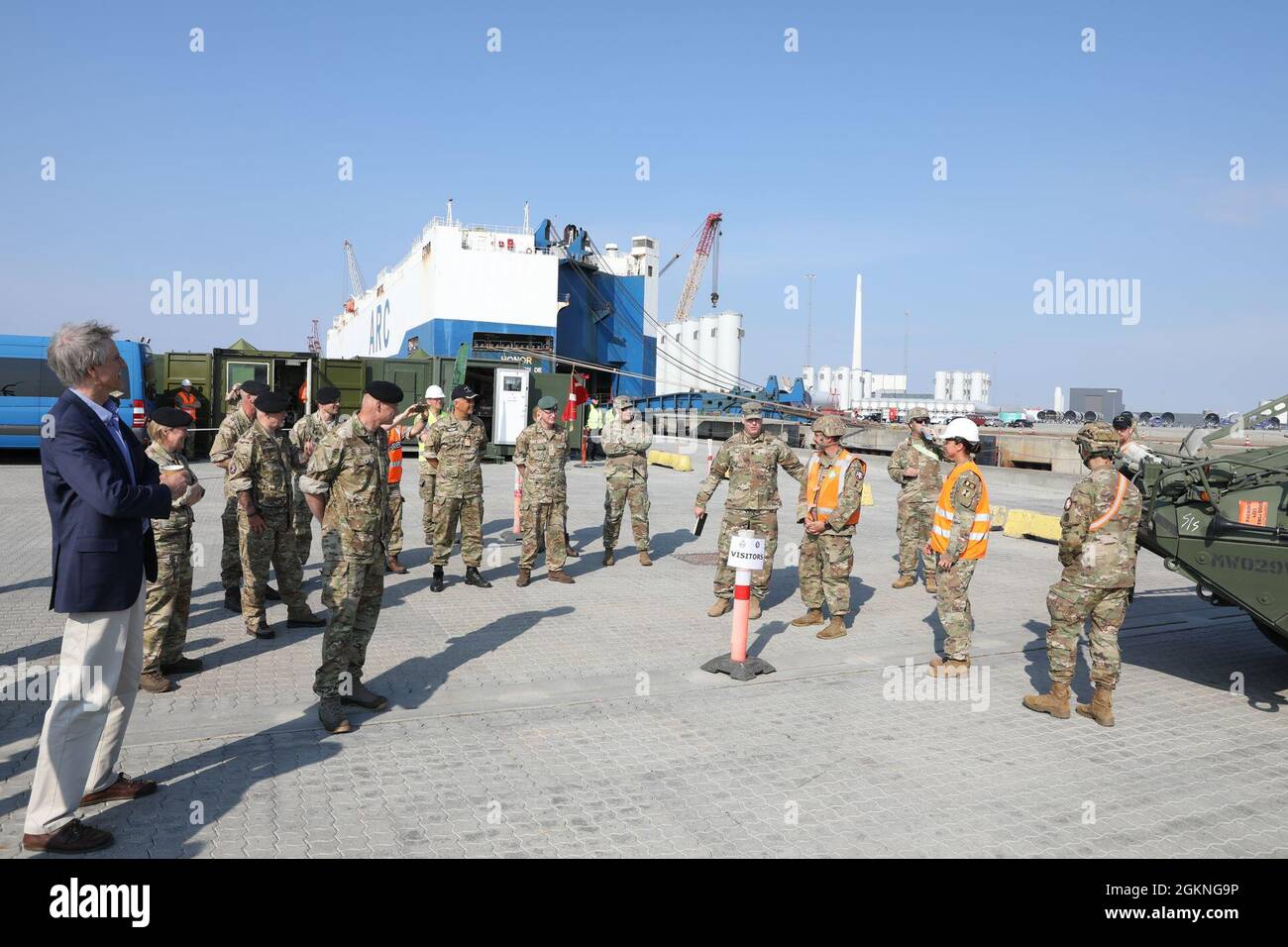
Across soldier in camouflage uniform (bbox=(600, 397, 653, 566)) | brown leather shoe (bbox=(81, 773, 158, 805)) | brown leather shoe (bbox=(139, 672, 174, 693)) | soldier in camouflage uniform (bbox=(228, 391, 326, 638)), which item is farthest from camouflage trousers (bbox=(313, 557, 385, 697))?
soldier in camouflage uniform (bbox=(600, 397, 653, 566))

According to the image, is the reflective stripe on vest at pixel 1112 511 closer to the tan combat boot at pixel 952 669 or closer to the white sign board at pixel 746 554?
the tan combat boot at pixel 952 669

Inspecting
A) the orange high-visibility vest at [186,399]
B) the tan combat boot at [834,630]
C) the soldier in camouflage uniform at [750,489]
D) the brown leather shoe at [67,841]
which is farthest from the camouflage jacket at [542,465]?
the orange high-visibility vest at [186,399]

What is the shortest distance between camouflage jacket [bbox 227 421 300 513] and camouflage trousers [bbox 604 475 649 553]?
4.12 m

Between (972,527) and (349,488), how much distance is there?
4103mm

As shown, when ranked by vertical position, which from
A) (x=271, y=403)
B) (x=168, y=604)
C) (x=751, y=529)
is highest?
(x=271, y=403)

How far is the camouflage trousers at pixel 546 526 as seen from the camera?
9.20m

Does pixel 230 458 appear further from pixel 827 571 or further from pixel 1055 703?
pixel 1055 703

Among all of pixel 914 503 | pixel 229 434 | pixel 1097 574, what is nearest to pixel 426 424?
pixel 229 434

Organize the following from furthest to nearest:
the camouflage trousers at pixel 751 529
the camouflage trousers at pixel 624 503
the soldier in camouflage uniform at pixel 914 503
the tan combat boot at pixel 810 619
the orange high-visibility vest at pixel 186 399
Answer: the orange high-visibility vest at pixel 186 399 → the camouflage trousers at pixel 624 503 → the soldier in camouflage uniform at pixel 914 503 → the camouflage trousers at pixel 751 529 → the tan combat boot at pixel 810 619

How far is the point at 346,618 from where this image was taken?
508 cm

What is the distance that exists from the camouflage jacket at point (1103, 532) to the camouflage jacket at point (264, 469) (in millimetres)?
5646

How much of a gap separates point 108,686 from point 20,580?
5846mm

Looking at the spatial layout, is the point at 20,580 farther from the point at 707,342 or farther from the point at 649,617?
the point at 707,342
